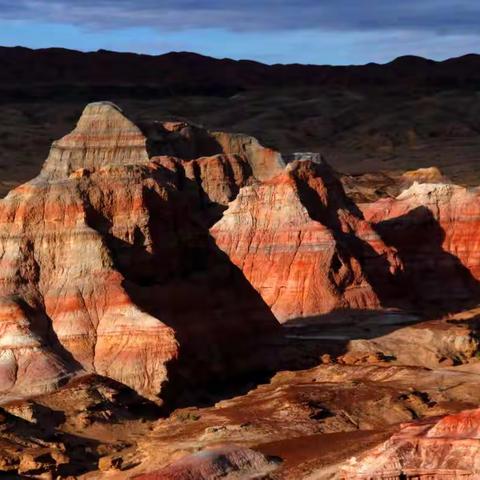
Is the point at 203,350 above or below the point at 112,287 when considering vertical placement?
below

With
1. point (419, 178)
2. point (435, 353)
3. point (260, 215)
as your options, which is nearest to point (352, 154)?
point (419, 178)

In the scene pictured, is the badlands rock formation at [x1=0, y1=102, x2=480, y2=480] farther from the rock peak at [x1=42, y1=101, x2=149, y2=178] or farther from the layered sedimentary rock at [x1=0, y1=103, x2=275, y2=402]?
the rock peak at [x1=42, y1=101, x2=149, y2=178]

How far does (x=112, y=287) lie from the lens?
4656 cm

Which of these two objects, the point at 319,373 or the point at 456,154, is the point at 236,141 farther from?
the point at 456,154

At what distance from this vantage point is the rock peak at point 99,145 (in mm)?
A: 84000

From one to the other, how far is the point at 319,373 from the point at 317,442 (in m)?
10.1

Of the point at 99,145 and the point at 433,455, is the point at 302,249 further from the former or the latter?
the point at 433,455

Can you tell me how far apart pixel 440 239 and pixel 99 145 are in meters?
22.4

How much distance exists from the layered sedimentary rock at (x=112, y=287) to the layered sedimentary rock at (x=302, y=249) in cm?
1090

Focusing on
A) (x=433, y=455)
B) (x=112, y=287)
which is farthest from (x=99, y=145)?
(x=433, y=455)

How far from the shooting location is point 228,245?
6444cm

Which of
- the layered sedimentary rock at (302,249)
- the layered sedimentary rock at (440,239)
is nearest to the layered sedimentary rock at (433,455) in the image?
the layered sedimentary rock at (302,249)

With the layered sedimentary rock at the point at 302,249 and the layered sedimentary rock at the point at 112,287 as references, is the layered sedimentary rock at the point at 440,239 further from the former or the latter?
the layered sedimentary rock at the point at 112,287

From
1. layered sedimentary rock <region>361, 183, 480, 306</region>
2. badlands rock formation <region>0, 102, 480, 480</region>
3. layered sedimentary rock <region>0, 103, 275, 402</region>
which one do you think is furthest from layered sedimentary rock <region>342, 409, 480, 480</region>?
layered sedimentary rock <region>361, 183, 480, 306</region>
